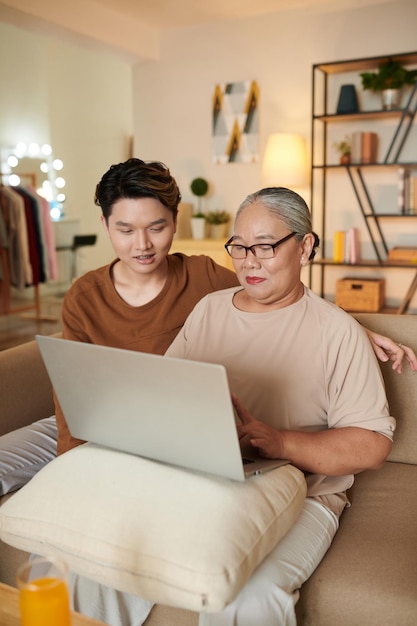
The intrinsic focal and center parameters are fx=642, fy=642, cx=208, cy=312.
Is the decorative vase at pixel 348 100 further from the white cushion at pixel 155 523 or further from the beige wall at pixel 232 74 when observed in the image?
the white cushion at pixel 155 523

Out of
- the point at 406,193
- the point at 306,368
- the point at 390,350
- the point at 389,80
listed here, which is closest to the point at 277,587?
the point at 306,368

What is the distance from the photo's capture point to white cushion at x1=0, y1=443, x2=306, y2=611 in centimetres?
99

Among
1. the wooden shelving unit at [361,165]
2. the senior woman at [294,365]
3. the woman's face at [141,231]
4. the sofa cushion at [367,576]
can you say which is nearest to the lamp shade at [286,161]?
the wooden shelving unit at [361,165]

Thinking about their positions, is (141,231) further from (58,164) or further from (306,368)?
(58,164)

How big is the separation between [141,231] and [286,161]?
10.1ft

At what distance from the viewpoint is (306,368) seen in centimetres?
142

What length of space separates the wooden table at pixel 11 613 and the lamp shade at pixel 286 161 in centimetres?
383

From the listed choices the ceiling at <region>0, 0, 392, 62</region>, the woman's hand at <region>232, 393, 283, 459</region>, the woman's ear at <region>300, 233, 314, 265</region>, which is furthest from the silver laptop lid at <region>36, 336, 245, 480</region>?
the ceiling at <region>0, 0, 392, 62</region>

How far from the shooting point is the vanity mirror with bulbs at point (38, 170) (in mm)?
7121

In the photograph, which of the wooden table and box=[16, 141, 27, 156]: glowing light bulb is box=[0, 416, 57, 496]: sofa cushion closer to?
the wooden table

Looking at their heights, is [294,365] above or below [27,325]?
above

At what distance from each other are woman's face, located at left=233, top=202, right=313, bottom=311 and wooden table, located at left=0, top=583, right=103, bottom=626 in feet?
2.48

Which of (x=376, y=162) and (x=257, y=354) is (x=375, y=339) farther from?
(x=376, y=162)

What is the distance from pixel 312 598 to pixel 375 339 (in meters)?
0.59
